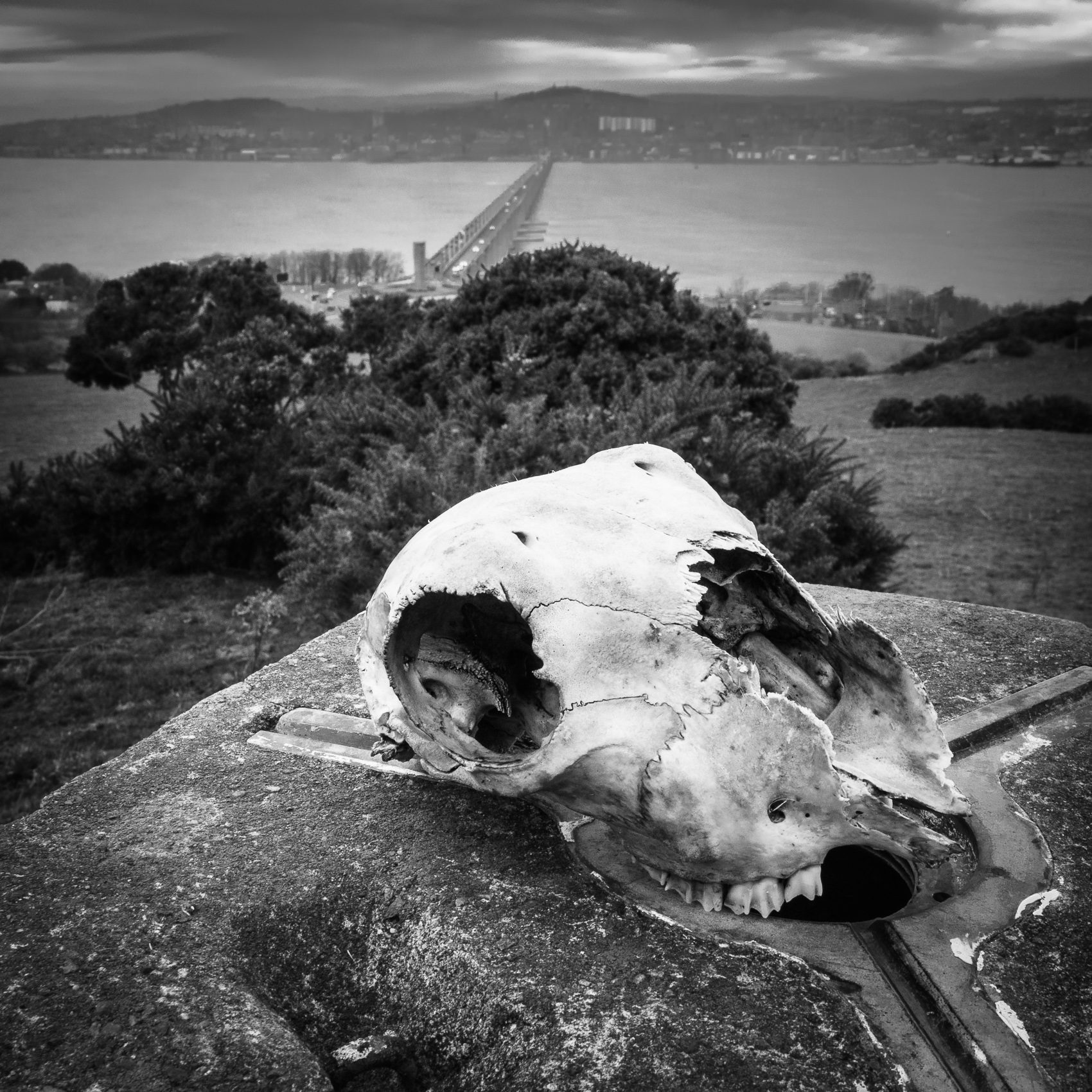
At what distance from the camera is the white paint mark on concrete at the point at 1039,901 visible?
2.69 meters

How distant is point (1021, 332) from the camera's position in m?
14.7

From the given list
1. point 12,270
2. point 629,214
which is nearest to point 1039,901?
point 12,270

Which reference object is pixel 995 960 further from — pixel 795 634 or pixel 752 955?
pixel 795 634

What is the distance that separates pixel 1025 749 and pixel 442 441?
534cm

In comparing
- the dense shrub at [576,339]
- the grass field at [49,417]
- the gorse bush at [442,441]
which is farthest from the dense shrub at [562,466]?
the grass field at [49,417]

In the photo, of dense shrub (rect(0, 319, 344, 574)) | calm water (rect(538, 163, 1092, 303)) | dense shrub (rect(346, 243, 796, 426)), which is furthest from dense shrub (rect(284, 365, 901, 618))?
calm water (rect(538, 163, 1092, 303))

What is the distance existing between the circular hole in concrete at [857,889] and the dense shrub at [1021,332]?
38.0ft

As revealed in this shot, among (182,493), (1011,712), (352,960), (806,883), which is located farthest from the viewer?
(182,493)

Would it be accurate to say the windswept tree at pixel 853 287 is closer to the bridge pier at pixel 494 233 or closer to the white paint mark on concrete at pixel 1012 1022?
the bridge pier at pixel 494 233

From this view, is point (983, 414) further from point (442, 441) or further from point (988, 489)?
point (442, 441)

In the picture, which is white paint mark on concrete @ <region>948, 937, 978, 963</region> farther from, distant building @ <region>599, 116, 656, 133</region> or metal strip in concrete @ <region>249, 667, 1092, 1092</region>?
distant building @ <region>599, 116, 656, 133</region>

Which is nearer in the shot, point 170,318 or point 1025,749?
point 1025,749

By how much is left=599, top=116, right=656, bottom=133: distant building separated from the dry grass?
8.75 m

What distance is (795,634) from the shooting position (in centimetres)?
302
